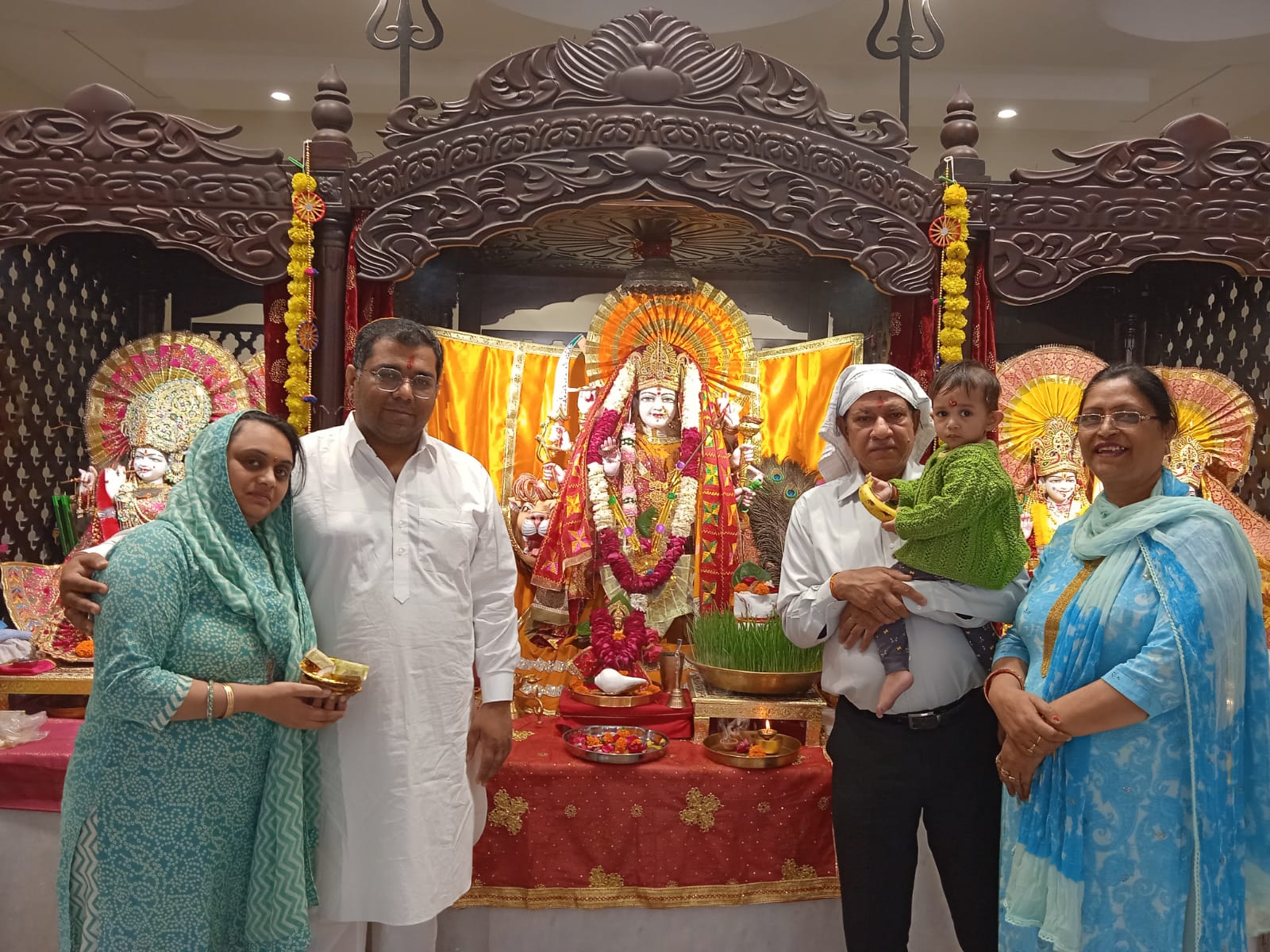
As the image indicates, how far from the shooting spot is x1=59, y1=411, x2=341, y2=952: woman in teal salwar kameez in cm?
185

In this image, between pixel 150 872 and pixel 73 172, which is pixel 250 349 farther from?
pixel 150 872

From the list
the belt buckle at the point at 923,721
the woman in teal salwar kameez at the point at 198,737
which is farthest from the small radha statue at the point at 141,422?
the belt buckle at the point at 923,721

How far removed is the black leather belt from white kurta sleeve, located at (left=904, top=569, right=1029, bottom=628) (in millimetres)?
194

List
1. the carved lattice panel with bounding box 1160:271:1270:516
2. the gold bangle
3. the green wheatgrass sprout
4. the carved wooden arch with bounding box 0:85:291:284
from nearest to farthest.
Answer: the gold bangle
the green wheatgrass sprout
the carved wooden arch with bounding box 0:85:291:284
the carved lattice panel with bounding box 1160:271:1270:516

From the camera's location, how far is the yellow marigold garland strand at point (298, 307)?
3326 millimetres

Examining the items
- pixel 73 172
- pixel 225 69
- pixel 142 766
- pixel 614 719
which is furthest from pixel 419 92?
pixel 142 766

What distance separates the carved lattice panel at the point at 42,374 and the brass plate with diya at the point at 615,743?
248 centimetres

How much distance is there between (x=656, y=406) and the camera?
13.3 feet

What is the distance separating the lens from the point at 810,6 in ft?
17.0

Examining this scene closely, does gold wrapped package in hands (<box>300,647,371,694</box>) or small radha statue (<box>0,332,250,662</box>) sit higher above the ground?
small radha statue (<box>0,332,250,662</box>)

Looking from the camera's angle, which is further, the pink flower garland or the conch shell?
the pink flower garland

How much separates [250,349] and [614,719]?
102 inches

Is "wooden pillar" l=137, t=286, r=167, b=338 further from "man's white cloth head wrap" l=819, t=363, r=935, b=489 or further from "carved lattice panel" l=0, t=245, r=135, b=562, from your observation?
"man's white cloth head wrap" l=819, t=363, r=935, b=489

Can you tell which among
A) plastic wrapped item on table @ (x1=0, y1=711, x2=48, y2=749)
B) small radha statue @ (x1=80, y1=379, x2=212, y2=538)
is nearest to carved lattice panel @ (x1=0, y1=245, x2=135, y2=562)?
small radha statue @ (x1=80, y1=379, x2=212, y2=538)
